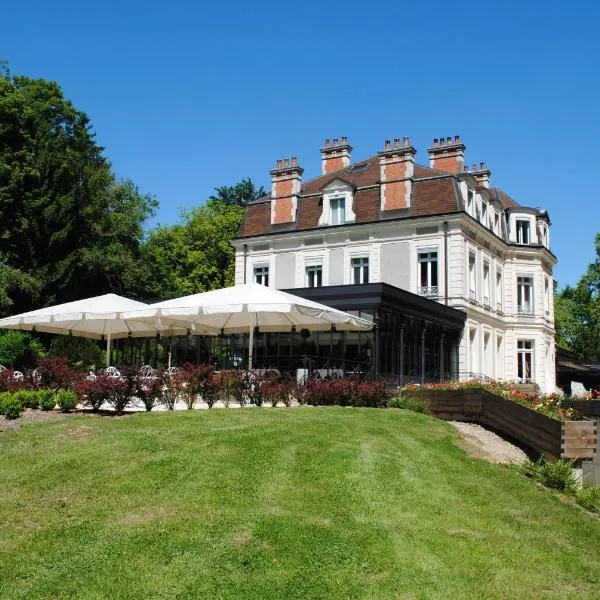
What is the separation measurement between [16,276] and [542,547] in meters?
28.0

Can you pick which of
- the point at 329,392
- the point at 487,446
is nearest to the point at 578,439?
the point at 487,446

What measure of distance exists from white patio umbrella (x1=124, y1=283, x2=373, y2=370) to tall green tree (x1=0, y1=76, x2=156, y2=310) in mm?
15297

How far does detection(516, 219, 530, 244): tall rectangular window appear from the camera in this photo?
37344 millimetres

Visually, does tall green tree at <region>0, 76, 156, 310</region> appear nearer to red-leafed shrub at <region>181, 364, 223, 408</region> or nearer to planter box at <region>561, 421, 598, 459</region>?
red-leafed shrub at <region>181, 364, 223, 408</region>

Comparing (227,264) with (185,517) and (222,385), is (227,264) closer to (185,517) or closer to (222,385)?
(222,385)

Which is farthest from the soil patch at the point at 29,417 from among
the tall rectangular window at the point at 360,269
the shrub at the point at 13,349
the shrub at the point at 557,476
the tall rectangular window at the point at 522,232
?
the tall rectangular window at the point at 522,232

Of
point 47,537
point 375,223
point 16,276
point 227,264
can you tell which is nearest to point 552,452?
point 47,537

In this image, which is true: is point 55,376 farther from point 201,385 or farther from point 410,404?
point 410,404

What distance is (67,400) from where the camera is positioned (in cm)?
1298

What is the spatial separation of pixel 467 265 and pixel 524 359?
27.7ft

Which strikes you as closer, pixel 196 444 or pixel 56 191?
pixel 196 444

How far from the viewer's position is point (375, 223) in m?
31.6

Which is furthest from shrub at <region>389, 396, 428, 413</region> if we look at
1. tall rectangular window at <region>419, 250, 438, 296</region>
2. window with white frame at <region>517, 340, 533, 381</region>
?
window with white frame at <region>517, 340, 533, 381</region>

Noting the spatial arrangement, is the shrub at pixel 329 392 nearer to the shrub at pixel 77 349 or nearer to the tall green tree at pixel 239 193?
the shrub at pixel 77 349
